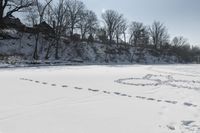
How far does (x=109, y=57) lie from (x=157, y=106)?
49599 mm

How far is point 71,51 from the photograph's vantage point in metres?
50.6

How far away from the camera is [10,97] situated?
8.04m

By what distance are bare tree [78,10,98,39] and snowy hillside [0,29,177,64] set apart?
337 centimetres

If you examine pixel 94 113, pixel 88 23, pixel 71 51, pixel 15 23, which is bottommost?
pixel 94 113

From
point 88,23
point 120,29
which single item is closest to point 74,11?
point 88,23

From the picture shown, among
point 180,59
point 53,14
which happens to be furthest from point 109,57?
point 180,59

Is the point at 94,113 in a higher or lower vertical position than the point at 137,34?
lower

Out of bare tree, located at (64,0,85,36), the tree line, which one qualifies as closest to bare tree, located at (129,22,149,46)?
the tree line

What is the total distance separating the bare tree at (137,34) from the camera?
78375 millimetres

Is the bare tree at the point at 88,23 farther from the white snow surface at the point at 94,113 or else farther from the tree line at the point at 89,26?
the white snow surface at the point at 94,113

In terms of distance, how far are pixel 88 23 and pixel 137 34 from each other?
25.2 m

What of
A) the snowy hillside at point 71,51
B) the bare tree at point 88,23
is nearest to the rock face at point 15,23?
the snowy hillside at point 71,51

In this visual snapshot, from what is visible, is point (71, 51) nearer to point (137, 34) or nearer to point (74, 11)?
point (74, 11)

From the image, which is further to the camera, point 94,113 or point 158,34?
point 158,34
